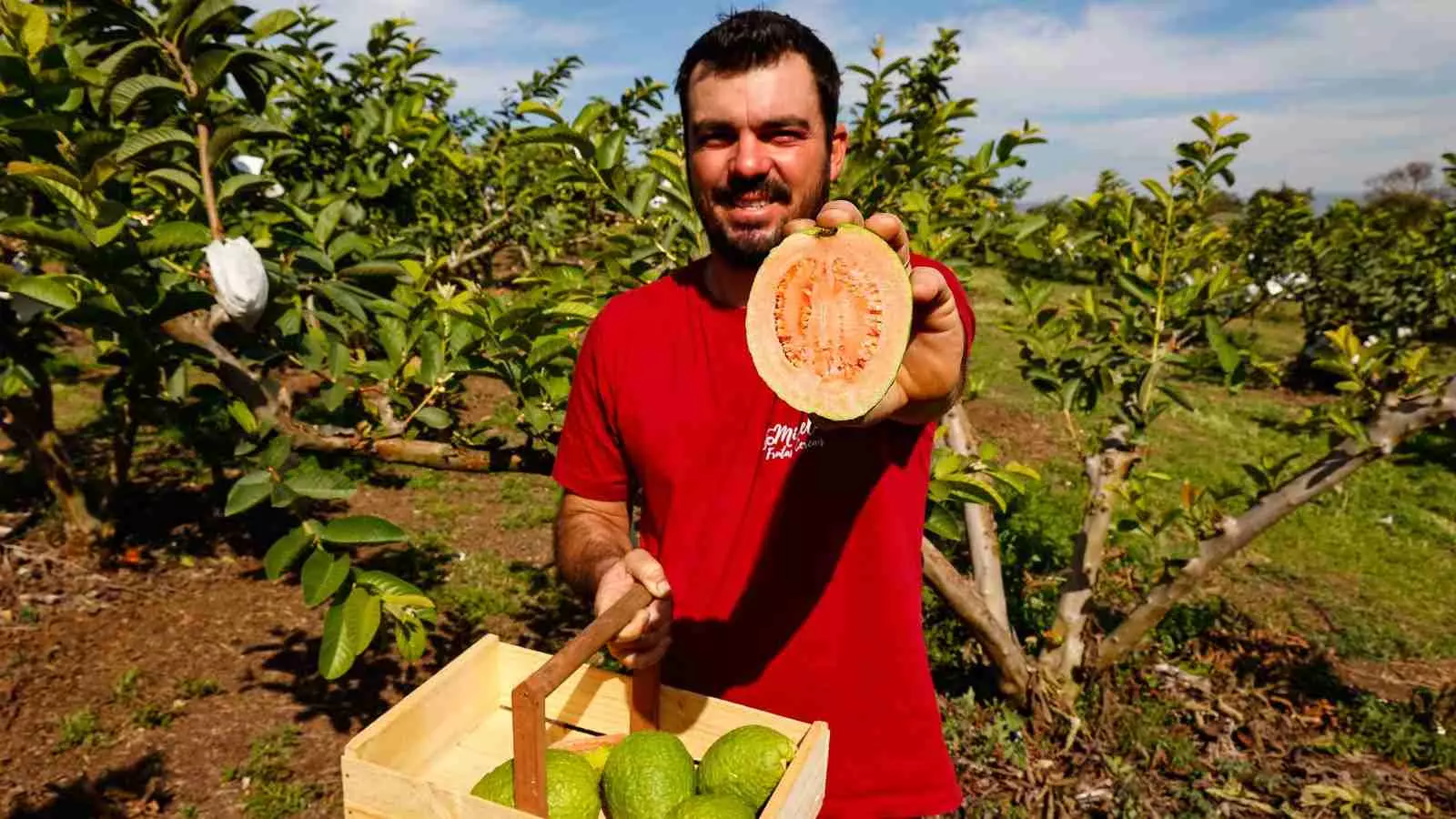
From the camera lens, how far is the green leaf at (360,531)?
1.67 meters

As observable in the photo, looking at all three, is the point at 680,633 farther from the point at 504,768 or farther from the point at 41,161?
the point at 41,161

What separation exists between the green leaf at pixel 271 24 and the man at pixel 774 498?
3.91 ft

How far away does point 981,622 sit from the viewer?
2.55m

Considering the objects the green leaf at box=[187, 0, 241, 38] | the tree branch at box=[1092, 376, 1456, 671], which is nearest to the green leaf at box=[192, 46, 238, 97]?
the green leaf at box=[187, 0, 241, 38]

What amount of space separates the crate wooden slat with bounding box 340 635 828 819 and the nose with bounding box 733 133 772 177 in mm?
859

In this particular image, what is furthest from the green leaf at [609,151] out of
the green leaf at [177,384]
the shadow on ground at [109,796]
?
the shadow on ground at [109,796]

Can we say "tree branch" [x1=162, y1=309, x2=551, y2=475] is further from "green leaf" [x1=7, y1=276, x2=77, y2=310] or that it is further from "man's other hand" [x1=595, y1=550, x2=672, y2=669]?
"man's other hand" [x1=595, y1=550, x2=672, y2=669]

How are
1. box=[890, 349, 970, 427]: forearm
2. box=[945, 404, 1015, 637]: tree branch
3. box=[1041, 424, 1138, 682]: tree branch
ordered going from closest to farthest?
box=[890, 349, 970, 427]: forearm → box=[1041, 424, 1138, 682]: tree branch → box=[945, 404, 1015, 637]: tree branch

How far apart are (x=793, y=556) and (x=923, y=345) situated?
46 cm

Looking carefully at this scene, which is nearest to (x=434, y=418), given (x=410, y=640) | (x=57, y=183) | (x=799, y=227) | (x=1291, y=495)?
(x=410, y=640)

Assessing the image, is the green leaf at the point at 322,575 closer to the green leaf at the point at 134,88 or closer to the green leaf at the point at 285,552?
the green leaf at the point at 285,552

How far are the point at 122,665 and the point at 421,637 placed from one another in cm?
208

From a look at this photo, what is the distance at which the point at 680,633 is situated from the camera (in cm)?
149

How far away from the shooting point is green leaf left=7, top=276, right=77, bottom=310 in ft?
4.89
